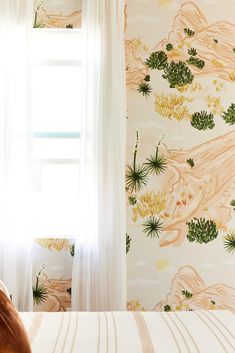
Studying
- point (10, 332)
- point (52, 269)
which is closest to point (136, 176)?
point (52, 269)

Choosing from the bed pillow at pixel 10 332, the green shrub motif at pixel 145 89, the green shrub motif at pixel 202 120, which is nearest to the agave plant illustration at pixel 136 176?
the green shrub motif at pixel 145 89

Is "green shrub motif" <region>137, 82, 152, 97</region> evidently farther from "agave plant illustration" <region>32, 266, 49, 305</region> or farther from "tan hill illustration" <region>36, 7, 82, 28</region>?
"agave plant illustration" <region>32, 266, 49, 305</region>

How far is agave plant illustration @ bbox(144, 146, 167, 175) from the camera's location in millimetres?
3002

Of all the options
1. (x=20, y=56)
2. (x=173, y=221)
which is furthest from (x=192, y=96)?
(x=20, y=56)

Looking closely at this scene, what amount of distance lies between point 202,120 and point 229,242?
73cm

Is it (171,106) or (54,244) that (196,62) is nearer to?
(171,106)

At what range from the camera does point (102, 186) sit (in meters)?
2.86

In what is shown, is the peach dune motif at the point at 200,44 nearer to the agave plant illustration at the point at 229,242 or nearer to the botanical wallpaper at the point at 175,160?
the botanical wallpaper at the point at 175,160

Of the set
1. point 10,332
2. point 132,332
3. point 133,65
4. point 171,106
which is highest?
point 133,65

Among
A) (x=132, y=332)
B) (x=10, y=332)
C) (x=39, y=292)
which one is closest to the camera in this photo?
(x=10, y=332)

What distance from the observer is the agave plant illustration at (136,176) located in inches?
118

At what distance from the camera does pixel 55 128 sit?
3.02m

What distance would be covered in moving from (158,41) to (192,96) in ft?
1.24

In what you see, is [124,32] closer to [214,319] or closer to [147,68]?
[147,68]
